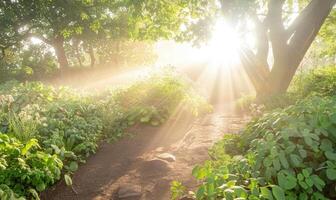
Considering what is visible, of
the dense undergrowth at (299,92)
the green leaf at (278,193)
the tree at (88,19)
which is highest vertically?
the tree at (88,19)

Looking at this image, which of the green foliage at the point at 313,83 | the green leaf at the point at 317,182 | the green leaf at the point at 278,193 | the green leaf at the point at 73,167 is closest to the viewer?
the green leaf at the point at 278,193

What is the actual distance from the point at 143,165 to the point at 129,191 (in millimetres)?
1084

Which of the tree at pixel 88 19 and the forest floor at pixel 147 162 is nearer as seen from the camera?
the forest floor at pixel 147 162

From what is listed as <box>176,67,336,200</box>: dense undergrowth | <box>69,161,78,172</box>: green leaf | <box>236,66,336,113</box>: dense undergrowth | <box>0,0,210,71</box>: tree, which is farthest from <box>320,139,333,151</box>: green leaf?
<box>0,0,210,71</box>: tree

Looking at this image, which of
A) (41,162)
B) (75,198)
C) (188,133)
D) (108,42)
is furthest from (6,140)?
(108,42)

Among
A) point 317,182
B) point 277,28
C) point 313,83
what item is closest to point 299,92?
point 313,83

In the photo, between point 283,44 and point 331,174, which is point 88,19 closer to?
point 283,44

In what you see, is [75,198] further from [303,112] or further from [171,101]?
[171,101]

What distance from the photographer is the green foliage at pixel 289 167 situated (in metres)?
2.57

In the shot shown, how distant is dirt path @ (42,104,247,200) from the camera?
15.6ft

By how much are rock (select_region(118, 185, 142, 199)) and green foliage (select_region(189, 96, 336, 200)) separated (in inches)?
70.5

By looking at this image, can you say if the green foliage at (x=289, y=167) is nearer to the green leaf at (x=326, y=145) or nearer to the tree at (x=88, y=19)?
the green leaf at (x=326, y=145)

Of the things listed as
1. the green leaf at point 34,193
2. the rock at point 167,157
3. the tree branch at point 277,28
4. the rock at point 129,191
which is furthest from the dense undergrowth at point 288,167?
the tree branch at point 277,28

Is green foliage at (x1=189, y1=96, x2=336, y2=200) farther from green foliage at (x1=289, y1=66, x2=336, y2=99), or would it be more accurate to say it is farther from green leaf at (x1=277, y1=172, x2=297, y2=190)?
green foliage at (x1=289, y1=66, x2=336, y2=99)
